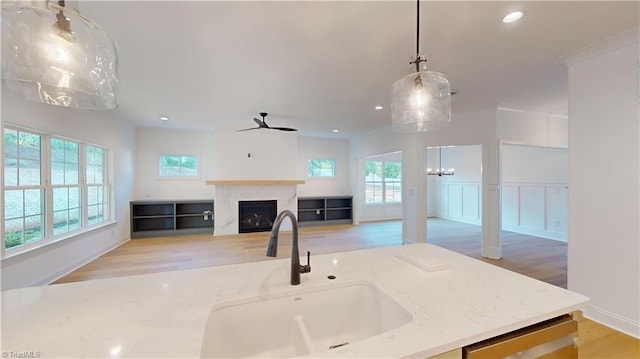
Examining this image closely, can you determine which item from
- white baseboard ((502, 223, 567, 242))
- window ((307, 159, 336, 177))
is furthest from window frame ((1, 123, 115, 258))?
white baseboard ((502, 223, 567, 242))

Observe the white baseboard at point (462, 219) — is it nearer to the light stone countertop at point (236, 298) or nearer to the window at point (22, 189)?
the light stone countertop at point (236, 298)

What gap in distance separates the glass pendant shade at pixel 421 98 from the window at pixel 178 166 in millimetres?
6019

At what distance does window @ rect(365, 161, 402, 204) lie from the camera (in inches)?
314

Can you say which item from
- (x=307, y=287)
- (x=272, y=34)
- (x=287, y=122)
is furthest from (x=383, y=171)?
(x=307, y=287)

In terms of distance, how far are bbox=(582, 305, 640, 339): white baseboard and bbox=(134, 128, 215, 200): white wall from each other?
22.4 ft

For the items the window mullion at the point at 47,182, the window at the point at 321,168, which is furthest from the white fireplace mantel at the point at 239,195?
the window mullion at the point at 47,182

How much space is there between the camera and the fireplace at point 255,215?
20.3 feet

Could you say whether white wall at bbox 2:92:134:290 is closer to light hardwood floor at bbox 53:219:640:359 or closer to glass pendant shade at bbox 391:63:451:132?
light hardwood floor at bbox 53:219:640:359

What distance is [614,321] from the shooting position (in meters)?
2.20

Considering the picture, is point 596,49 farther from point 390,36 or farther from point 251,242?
point 251,242

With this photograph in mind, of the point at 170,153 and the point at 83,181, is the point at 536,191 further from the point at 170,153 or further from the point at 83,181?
the point at 83,181

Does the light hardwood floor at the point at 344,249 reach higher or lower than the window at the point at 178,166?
lower

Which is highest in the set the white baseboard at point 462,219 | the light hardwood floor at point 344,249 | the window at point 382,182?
the window at point 382,182

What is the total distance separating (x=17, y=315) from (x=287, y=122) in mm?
4743
